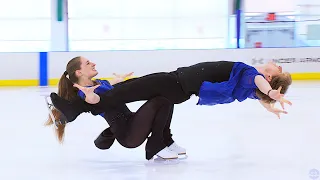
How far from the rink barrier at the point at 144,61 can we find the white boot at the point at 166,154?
642 cm

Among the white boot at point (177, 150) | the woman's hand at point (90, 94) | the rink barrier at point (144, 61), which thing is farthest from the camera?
the rink barrier at point (144, 61)

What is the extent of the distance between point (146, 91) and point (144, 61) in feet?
21.9

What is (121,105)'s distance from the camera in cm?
360

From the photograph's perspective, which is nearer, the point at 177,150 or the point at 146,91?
the point at 146,91

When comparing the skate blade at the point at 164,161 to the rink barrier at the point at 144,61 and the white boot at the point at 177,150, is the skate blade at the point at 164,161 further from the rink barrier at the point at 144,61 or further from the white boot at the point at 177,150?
the rink barrier at the point at 144,61

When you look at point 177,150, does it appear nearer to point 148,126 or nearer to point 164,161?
point 164,161

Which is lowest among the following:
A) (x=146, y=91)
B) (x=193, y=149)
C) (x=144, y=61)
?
(x=193, y=149)

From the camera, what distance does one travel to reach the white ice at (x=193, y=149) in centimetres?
332

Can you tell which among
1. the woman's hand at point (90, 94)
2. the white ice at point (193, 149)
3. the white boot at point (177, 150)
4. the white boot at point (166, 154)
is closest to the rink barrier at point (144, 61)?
the white ice at point (193, 149)

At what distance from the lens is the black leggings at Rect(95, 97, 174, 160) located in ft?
11.4

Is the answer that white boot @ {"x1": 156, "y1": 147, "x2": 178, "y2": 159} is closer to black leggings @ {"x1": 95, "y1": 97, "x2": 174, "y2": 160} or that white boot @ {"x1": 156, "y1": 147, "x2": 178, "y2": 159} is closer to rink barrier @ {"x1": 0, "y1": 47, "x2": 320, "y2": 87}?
black leggings @ {"x1": 95, "y1": 97, "x2": 174, "y2": 160}

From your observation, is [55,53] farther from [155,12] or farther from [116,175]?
[116,175]

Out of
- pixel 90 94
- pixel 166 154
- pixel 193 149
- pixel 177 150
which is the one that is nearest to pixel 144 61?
pixel 193 149

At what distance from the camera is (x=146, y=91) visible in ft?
11.6
